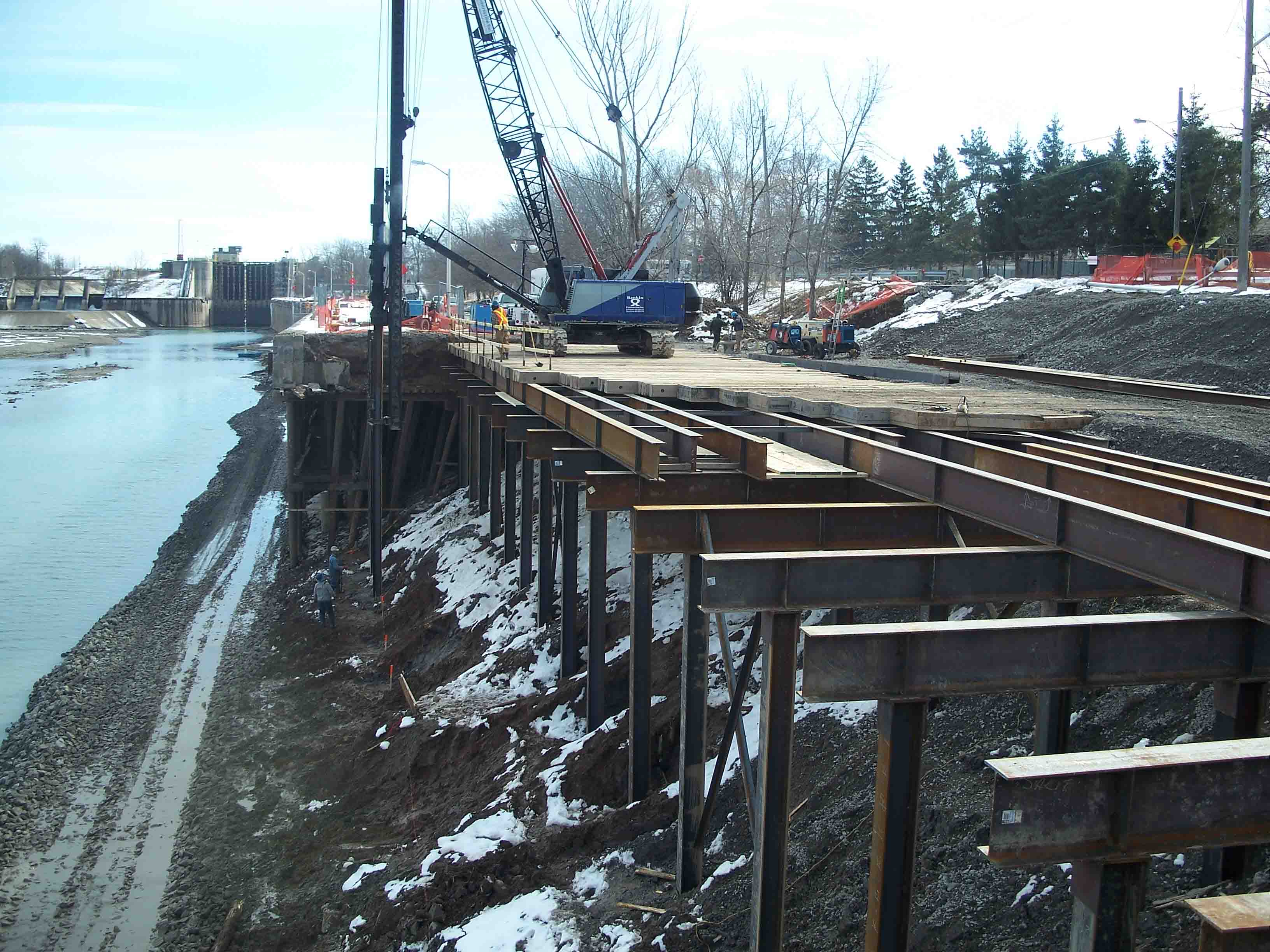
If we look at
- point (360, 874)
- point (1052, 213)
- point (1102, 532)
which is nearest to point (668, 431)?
point (1102, 532)

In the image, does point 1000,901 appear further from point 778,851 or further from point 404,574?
point 404,574

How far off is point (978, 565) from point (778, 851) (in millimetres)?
2060

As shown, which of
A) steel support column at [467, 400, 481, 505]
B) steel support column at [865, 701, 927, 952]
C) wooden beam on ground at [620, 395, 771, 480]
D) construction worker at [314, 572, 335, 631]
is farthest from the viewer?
steel support column at [467, 400, 481, 505]

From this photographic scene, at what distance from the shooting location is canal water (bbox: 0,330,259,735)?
24.7 m

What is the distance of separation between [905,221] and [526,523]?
57.4 m

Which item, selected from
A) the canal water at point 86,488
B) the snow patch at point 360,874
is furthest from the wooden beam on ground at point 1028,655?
the canal water at point 86,488

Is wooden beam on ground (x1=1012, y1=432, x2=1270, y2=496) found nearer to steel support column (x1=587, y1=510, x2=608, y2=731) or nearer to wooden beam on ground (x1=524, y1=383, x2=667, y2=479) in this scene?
wooden beam on ground (x1=524, y1=383, x2=667, y2=479)

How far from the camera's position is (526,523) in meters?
17.8

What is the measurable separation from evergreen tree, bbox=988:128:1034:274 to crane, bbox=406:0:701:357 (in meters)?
25.7

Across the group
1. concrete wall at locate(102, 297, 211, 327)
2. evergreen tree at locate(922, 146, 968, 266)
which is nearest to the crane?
evergreen tree at locate(922, 146, 968, 266)

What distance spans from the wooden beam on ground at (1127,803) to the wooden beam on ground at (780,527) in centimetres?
352

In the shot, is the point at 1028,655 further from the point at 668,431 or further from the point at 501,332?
the point at 501,332

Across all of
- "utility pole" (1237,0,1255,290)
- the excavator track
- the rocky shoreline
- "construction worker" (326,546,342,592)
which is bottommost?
the rocky shoreline

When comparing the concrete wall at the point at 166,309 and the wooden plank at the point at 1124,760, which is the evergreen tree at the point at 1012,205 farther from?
the concrete wall at the point at 166,309
